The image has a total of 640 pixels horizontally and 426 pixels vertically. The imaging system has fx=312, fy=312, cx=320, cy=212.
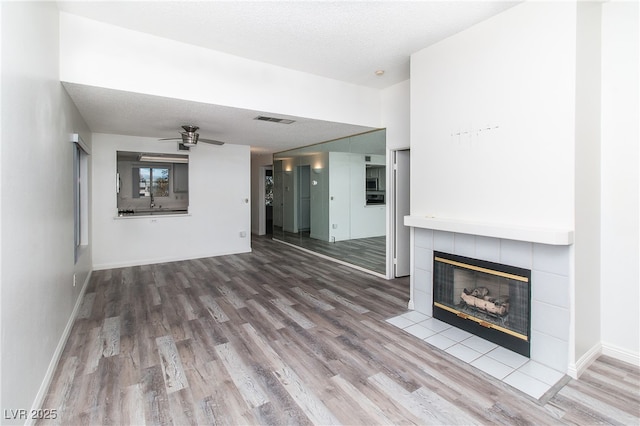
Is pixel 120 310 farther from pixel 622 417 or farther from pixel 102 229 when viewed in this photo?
pixel 622 417

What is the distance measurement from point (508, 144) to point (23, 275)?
359cm

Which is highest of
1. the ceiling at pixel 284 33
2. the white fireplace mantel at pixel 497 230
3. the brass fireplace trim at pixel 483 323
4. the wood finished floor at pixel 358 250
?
the ceiling at pixel 284 33

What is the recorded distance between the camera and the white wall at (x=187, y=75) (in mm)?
2863

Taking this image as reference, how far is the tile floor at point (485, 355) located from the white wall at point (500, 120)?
112cm

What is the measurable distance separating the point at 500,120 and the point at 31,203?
3.57 m

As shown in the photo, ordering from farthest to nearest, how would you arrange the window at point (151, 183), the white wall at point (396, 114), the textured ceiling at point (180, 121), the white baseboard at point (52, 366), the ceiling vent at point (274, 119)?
1. the window at point (151, 183)
2. the white wall at point (396, 114)
3. the ceiling vent at point (274, 119)
4. the textured ceiling at point (180, 121)
5. the white baseboard at point (52, 366)

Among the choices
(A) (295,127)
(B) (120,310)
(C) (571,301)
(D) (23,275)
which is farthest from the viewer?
(A) (295,127)

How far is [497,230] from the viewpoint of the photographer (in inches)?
104

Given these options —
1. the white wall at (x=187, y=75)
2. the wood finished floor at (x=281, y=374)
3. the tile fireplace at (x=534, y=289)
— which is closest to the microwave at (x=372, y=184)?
the white wall at (x=187, y=75)

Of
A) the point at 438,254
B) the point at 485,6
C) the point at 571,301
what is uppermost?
the point at 485,6

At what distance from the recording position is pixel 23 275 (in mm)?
1812

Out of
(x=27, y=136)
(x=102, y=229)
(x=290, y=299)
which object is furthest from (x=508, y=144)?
(x=102, y=229)

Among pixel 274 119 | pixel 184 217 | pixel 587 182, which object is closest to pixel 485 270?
pixel 587 182

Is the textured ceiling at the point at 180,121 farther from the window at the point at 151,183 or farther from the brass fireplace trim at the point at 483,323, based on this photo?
the brass fireplace trim at the point at 483,323
